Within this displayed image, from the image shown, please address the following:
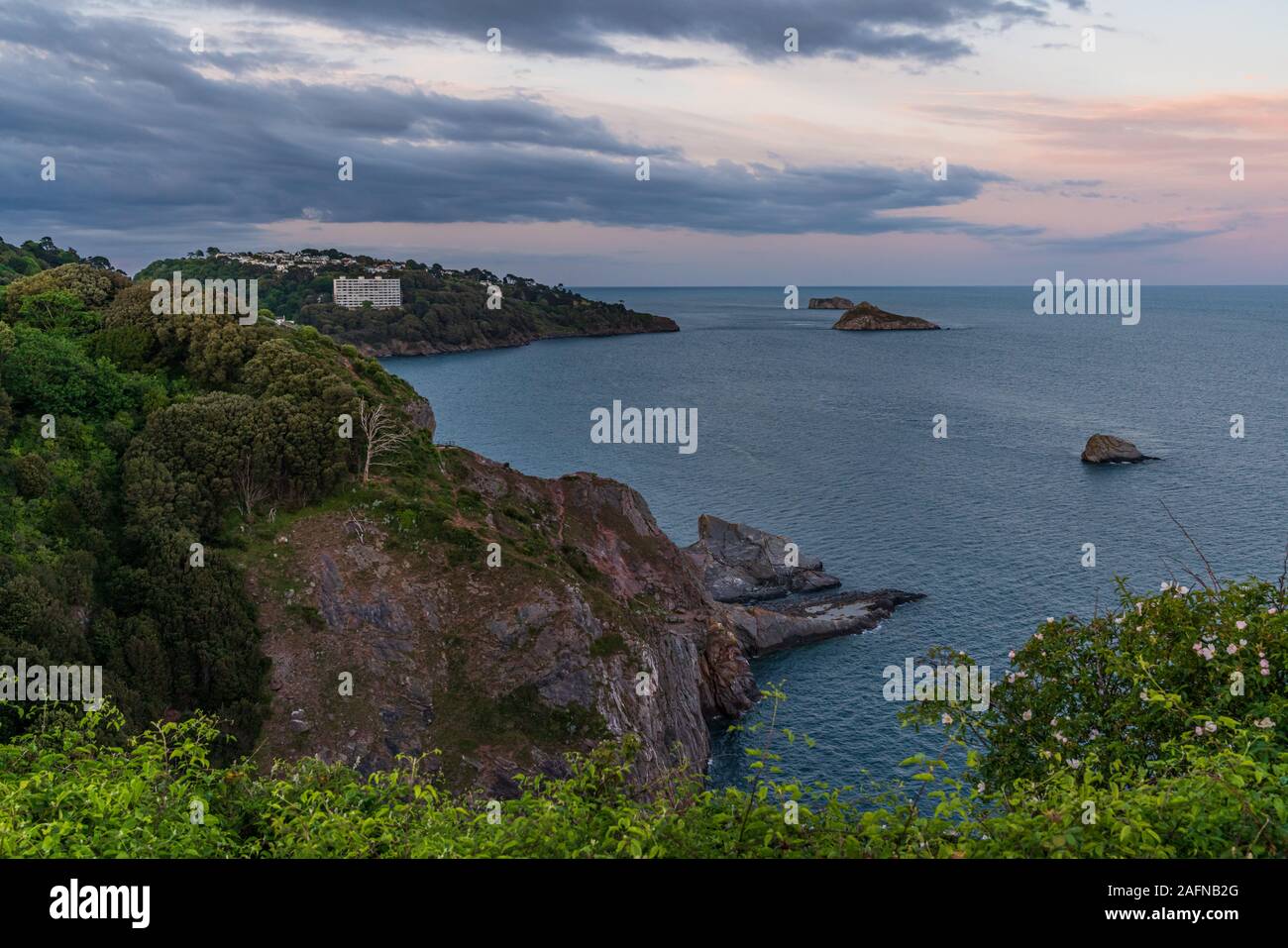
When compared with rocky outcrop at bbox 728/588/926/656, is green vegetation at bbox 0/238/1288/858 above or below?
above

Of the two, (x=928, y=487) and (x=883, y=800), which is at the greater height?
(x=883, y=800)

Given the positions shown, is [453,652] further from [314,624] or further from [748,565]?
[748,565]

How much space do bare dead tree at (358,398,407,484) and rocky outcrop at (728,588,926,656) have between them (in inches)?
1165

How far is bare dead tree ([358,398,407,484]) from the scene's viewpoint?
5609 centimetres

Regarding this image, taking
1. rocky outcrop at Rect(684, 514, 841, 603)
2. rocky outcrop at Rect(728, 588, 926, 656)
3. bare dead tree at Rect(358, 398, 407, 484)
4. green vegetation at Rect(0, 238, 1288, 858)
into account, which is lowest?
rocky outcrop at Rect(728, 588, 926, 656)

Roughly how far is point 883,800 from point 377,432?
4848cm

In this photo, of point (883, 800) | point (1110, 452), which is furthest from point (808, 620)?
point (1110, 452)

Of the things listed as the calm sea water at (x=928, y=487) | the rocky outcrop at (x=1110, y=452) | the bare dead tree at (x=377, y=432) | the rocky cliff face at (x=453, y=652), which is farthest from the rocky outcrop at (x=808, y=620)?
the rocky outcrop at (x=1110, y=452)

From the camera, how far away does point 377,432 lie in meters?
58.1

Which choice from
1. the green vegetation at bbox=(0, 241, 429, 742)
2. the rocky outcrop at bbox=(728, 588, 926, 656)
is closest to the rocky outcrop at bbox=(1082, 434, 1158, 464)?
the rocky outcrop at bbox=(728, 588, 926, 656)

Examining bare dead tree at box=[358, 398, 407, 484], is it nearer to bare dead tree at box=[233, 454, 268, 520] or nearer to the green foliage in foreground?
bare dead tree at box=[233, 454, 268, 520]

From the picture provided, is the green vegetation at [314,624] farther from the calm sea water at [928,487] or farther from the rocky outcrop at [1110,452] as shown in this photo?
the rocky outcrop at [1110,452]

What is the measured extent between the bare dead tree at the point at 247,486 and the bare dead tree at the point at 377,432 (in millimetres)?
5724
